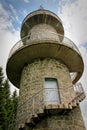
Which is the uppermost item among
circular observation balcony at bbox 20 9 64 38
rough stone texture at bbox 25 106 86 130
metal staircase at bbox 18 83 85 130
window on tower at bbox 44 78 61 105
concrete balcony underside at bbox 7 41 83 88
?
circular observation balcony at bbox 20 9 64 38

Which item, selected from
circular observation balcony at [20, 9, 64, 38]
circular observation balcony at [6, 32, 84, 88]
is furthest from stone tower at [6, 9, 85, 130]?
circular observation balcony at [20, 9, 64, 38]

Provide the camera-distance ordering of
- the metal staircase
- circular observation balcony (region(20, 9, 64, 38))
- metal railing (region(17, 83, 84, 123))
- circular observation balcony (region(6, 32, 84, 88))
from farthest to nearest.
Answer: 1. circular observation balcony (region(20, 9, 64, 38))
2. circular observation balcony (region(6, 32, 84, 88))
3. metal railing (region(17, 83, 84, 123))
4. the metal staircase

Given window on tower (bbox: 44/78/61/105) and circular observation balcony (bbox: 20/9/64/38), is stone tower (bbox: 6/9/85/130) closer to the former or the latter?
window on tower (bbox: 44/78/61/105)

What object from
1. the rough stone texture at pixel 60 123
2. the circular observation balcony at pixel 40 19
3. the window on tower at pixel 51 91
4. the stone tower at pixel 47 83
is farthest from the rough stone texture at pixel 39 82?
the circular observation balcony at pixel 40 19

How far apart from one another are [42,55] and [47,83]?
226cm

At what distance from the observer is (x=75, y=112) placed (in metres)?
8.86

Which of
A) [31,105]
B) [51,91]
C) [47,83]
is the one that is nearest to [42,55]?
[47,83]

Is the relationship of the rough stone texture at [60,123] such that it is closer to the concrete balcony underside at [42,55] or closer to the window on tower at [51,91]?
the window on tower at [51,91]

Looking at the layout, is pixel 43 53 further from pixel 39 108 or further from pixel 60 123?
pixel 60 123

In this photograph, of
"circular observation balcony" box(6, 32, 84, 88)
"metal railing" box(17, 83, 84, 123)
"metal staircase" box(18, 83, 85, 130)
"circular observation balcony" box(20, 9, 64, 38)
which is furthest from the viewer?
"circular observation balcony" box(20, 9, 64, 38)

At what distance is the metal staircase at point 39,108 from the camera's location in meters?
7.54

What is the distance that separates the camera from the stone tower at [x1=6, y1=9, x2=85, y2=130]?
7.86m

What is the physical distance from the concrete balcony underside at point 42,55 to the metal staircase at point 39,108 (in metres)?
2.77

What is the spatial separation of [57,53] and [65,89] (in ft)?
9.11
